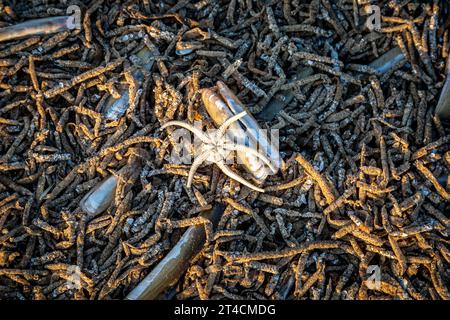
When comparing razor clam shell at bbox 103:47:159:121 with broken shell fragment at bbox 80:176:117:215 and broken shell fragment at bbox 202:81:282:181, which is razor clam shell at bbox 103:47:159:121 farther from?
broken shell fragment at bbox 202:81:282:181

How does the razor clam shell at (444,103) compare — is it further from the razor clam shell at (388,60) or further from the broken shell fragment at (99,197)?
the broken shell fragment at (99,197)

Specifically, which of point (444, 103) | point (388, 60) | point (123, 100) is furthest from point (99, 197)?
point (444, 103)

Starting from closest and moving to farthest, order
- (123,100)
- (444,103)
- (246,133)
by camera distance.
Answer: (246,133) < (444,103) < (123,100)

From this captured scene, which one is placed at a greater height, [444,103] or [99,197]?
[99,197]

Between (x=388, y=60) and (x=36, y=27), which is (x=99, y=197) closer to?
(x=36, y=27)

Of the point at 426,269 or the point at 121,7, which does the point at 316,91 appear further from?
the point at 121,7

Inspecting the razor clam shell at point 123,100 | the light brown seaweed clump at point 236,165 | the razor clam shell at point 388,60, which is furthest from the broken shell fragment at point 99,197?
the razor clam shell at point 388,60
